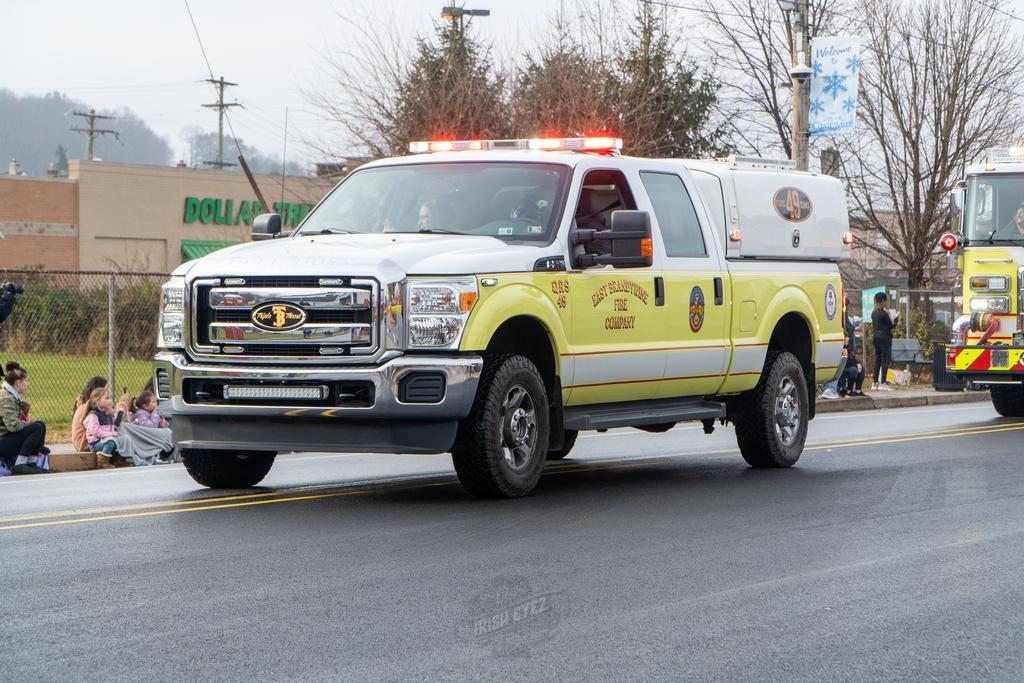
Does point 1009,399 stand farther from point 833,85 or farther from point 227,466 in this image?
point 227,466

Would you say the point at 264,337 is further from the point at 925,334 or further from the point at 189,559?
the point at 925,334

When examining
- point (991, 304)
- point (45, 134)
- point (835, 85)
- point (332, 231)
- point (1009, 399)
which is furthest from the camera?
point (45, 134)

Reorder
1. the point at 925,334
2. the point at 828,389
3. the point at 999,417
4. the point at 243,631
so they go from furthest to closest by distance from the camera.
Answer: the point at 925,334 → the point at 828,389 → the point at 999,417 → the point at 243,631

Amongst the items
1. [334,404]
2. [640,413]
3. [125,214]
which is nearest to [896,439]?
[640,413]

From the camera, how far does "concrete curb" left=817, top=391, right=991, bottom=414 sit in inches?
944

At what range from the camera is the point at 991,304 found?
1845cm

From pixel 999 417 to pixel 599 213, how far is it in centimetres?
1110

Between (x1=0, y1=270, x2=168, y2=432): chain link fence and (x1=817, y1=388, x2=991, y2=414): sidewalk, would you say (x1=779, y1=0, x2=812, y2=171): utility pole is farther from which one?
(x1=0, y1=270, x2=168, y2=432): chain link fence

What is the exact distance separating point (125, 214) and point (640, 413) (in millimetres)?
48493

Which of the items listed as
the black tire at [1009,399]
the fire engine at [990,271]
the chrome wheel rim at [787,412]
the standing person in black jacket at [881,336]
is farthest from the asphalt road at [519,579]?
the standing person in black jacket at [881,336]

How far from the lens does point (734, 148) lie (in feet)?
116

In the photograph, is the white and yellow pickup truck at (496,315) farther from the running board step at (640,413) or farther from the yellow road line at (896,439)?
the yellow road line at (896,439)

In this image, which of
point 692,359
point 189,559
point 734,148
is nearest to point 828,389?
point 734,148

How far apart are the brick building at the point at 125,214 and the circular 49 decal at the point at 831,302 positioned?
131 feet
